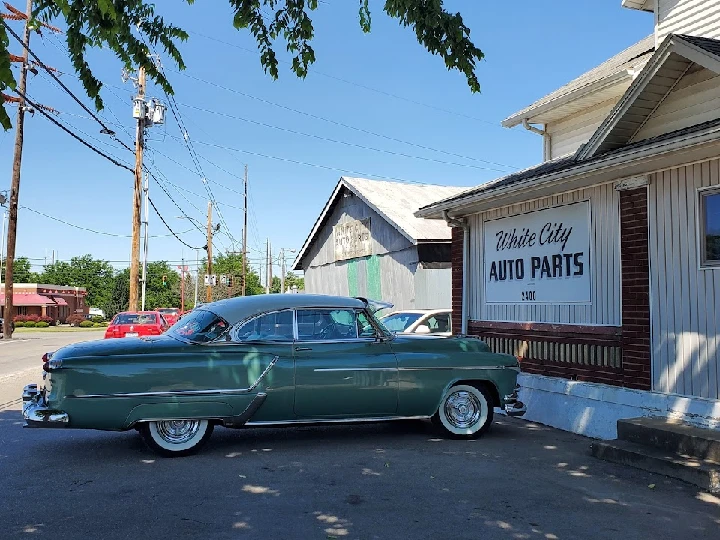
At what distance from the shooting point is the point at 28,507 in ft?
16.7

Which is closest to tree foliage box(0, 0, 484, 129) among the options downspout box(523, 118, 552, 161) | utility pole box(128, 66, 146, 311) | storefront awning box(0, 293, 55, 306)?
downspout box(523, 118, 552, 161)

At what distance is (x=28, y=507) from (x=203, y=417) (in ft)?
6.14

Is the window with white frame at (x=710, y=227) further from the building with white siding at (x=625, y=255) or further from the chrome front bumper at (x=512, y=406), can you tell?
the chrome front bumper at (x=512, y=406)

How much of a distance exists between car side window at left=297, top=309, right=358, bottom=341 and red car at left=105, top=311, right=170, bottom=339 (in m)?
14.0

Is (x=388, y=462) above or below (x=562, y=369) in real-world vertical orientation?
below

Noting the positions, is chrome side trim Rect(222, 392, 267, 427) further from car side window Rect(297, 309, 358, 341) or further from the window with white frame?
the window with white frame

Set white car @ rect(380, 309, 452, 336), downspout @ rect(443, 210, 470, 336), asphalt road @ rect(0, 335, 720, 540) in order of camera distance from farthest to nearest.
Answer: white car @ rect(380, 309, 452, 336) < downspout @ rect(443, 210, 470, 336) < asphalt road @ rect(0, 335, 720, 540)

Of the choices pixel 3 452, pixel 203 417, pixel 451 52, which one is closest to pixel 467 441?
pixel 203 417

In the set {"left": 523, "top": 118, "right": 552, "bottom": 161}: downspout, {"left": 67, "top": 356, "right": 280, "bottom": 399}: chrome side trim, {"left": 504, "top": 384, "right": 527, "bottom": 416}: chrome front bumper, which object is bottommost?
{"left": 504, "top": 384, "right": 527, "bottom": 416}: chrome front bumper

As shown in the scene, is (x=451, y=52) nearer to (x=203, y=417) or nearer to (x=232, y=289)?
(x=203, y=417)

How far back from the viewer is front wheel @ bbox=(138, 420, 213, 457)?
669 cm

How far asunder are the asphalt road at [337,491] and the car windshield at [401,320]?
5273 millimetres

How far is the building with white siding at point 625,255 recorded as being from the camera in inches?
275

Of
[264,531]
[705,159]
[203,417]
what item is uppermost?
[705,159]
